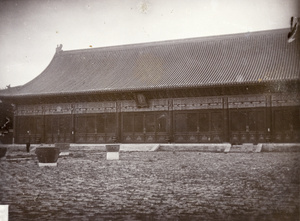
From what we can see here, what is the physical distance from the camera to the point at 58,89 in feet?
66.4

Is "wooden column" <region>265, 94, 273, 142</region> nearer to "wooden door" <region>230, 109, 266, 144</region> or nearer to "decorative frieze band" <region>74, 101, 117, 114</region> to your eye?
"wooden door" <region>230, 109, 266, 144</region>

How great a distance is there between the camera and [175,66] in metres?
20.0

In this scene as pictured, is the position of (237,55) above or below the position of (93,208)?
above

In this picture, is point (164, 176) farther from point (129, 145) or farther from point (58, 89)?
point (58, 89)

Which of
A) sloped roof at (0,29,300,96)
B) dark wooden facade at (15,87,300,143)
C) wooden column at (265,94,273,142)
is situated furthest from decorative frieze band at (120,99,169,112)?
wooden column at (265,94,273,142)

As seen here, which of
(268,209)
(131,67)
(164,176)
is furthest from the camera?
(131,67)

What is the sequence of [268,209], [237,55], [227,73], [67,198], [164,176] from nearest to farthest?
[268,209], [67,198], [164,176], [227,73], [237,55]

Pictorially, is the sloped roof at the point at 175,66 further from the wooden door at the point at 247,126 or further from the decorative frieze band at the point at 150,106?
the wooden door at the point at 247,126

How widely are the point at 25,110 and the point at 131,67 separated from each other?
7.58 m

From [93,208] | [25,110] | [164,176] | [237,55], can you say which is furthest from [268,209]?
[25,110]

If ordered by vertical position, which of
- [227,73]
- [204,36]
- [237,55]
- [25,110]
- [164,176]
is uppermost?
[204,36]

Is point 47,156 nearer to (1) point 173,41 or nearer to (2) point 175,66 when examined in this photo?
(2) point 175,66

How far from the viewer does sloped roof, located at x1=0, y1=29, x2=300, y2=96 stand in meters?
17.6

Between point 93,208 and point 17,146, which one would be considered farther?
point 17,146
